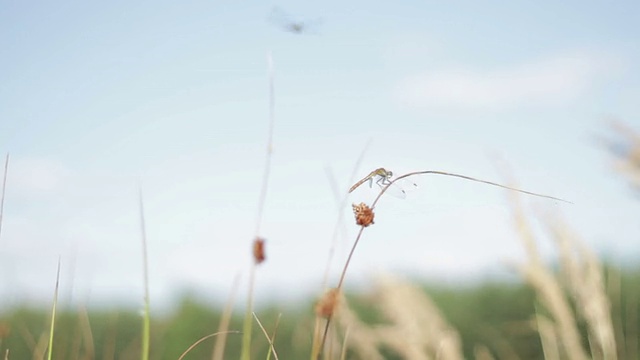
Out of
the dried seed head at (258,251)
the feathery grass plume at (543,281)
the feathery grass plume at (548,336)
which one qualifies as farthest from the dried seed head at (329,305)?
the feathery grass plume at (548,336)

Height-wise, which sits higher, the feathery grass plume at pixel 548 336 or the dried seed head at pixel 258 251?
the dried seed head at pixel 258 251

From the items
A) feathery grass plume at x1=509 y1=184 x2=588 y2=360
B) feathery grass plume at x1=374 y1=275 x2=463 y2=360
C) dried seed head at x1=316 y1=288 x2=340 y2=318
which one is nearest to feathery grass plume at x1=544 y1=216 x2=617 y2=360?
feathery grass plume at x1=509 y1=184 x2=588 y2=360

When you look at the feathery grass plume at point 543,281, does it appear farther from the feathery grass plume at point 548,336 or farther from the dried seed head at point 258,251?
the dried seed head at point 258,251

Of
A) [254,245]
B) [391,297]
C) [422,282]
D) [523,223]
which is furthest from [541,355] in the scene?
[254,245]

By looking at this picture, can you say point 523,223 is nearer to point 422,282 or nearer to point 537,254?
point 537,254

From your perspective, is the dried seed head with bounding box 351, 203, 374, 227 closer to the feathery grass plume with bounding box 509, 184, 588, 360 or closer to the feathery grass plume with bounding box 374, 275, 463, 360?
the feathery grass plume with bounding box 509, 184, 588, 360

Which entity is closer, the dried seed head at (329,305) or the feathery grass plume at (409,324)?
the dried seed head at (329,305)

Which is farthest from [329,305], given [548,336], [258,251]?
[548,336]
